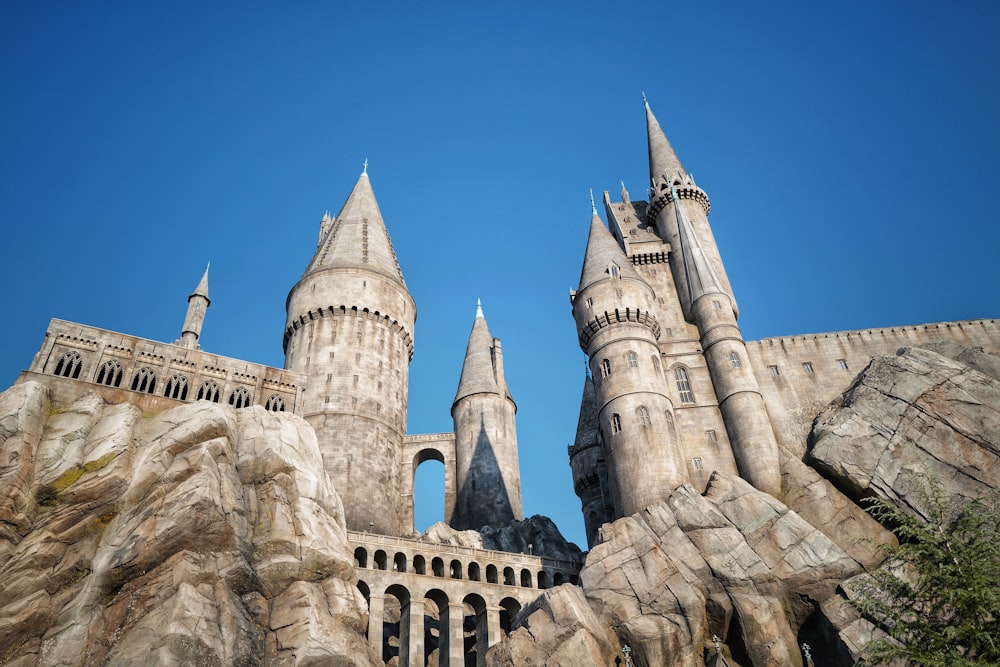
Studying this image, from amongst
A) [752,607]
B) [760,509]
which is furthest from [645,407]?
[752,607]

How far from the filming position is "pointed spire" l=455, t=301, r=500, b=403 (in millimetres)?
59844

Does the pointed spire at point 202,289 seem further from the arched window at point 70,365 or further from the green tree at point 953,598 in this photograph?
the green tree at point 953,598

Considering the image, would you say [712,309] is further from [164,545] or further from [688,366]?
[164,545]

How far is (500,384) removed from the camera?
6084 centimetres

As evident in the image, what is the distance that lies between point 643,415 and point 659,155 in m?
28.6

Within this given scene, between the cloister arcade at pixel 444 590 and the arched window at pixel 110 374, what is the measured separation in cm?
1600

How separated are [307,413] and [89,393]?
14.1m

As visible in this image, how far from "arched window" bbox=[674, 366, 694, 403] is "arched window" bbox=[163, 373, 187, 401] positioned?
30575 mm

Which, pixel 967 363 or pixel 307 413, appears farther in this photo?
pixel 307 413

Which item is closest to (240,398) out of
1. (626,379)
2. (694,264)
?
(626,379)

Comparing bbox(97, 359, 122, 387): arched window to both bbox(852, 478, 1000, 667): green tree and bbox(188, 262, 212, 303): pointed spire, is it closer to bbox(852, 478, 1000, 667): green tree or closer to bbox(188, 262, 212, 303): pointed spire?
bbox(188, 262, 212, 303): pointed spire

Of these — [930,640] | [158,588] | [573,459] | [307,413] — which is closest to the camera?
[930,640]

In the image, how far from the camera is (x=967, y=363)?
43.2 m

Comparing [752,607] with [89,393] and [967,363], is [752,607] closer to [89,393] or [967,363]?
[967,363]
